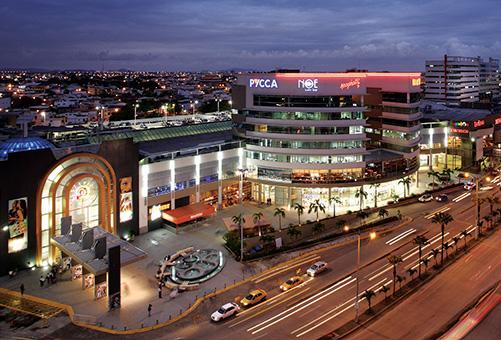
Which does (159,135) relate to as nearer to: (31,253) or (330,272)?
(31,253)

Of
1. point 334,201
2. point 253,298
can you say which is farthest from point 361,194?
point 253,298

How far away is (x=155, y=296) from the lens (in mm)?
51750

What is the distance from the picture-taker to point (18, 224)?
185 feet

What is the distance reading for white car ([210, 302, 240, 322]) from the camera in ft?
151

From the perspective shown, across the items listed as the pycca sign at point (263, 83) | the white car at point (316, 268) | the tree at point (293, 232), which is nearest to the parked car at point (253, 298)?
the white car at point (316, 268)

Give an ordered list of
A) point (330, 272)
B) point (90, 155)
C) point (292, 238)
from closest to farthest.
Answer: point (330, 272) < point (90, 155) < point (292, 238)

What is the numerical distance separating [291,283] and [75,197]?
1255 inches

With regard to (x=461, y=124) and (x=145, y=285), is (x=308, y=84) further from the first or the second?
(x=461, y=124)

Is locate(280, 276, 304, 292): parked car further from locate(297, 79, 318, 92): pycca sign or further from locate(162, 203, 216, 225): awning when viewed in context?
locate(297, 79, 318, 92): pycca sign

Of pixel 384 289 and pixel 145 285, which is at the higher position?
pixel 384 289

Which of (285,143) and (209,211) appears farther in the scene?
(285,143)

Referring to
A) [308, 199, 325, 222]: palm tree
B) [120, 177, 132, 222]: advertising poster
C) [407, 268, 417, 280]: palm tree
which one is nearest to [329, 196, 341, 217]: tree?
[308, 199, 325, 222]: palm tree

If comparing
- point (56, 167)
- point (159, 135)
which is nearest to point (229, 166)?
point (159, 135)

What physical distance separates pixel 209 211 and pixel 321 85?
31.5m
